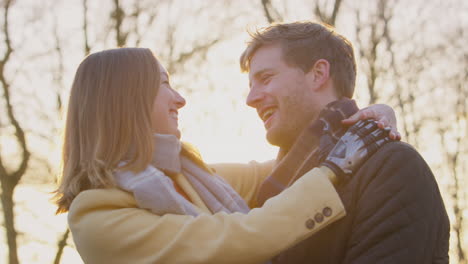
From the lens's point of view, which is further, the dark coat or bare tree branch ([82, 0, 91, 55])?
bare tree branch ([82, 0, 91, 55])

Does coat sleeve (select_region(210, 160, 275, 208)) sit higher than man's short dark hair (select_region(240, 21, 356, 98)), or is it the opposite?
man's short dark hair (select_region(240, 21, 356, 98))

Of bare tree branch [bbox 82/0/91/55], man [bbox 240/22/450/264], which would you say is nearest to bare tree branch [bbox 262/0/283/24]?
bare tree branch [bbox 82/0/91/55]

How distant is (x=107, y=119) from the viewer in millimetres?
3287

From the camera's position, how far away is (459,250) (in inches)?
850

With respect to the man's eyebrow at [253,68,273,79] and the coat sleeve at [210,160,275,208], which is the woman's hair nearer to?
the man's eyebrow at [253,68,273,79]

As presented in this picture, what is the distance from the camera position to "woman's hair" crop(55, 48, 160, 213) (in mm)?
3166

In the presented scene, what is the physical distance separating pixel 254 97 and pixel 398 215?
53.7 inches

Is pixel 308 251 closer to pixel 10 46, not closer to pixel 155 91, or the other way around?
pixel 155 91

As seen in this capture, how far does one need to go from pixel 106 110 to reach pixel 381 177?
1365mm

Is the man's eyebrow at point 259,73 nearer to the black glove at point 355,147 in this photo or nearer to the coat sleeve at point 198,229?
the black glove at point 355,147

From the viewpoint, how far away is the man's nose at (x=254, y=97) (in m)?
3.99

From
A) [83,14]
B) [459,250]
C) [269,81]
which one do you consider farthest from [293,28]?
[459,250]

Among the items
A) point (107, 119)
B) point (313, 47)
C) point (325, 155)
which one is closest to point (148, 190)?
point (107, 119)

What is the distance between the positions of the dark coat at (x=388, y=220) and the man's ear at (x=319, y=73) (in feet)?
2.80
